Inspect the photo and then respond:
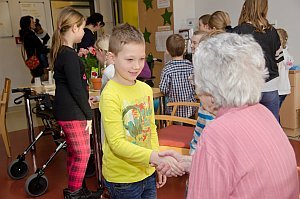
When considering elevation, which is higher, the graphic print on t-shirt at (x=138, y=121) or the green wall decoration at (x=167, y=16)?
the green wall decoration at (x=167, y=16)

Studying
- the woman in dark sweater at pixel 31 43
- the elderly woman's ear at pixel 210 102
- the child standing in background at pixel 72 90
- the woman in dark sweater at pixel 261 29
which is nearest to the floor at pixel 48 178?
the child standing in background at pixel 72 90

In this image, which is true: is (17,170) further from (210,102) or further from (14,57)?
(14,57)

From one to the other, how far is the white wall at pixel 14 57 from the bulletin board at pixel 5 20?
8 cm

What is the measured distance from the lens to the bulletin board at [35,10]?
6475 millimetres

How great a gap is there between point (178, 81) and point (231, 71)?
2.00 m

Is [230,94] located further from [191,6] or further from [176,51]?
[191,6]

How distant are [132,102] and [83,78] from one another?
94cm

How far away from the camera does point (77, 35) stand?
2.24 meters

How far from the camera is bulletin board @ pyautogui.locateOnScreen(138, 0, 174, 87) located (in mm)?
5363

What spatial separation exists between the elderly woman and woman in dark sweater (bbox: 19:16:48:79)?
5.26 m

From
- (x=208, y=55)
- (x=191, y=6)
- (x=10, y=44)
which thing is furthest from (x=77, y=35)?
(x=10, y=44)

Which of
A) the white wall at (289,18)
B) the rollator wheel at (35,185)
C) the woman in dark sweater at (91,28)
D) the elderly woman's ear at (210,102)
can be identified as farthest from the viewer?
the woman in dark sweater at (91,28)

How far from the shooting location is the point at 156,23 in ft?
18.4

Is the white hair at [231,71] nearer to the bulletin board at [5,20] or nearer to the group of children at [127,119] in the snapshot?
the group of children at [127,119]
